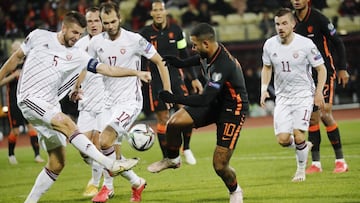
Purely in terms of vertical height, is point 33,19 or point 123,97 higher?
point 123,97

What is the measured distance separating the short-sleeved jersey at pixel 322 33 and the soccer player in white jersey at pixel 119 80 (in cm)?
291

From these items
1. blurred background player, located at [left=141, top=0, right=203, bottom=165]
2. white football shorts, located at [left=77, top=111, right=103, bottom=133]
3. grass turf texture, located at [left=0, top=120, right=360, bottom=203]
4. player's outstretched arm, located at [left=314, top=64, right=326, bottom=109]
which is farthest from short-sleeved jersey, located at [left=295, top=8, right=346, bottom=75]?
white football shorts, located at [left=77, top=111, right=103, bottom=133]

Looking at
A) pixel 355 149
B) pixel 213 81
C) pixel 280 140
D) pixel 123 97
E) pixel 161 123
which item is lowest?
pixel 355 149

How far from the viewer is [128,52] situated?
1005 centimetres

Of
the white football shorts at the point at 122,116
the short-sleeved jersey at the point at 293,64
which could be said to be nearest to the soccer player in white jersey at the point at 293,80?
the short-sleeved jersey at the point at 293,64

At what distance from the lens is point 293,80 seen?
11.0 meters

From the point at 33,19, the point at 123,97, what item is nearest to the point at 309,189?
the point at 123,97

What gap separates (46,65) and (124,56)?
143 centimetres

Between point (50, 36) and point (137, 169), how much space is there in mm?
4964

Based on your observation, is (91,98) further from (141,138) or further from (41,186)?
(41,186)

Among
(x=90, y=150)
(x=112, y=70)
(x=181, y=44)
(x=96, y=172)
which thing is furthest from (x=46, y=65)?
(x=181, y=44)

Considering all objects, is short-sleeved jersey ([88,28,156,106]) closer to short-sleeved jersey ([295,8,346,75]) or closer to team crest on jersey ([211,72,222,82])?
team crest on jersey ([211,72,222,82])

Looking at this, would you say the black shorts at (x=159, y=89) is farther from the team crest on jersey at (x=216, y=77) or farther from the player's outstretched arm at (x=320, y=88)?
the team crest on jersey at (x=216, y=77)

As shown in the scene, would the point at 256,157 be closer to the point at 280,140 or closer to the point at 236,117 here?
the point at 280,140
